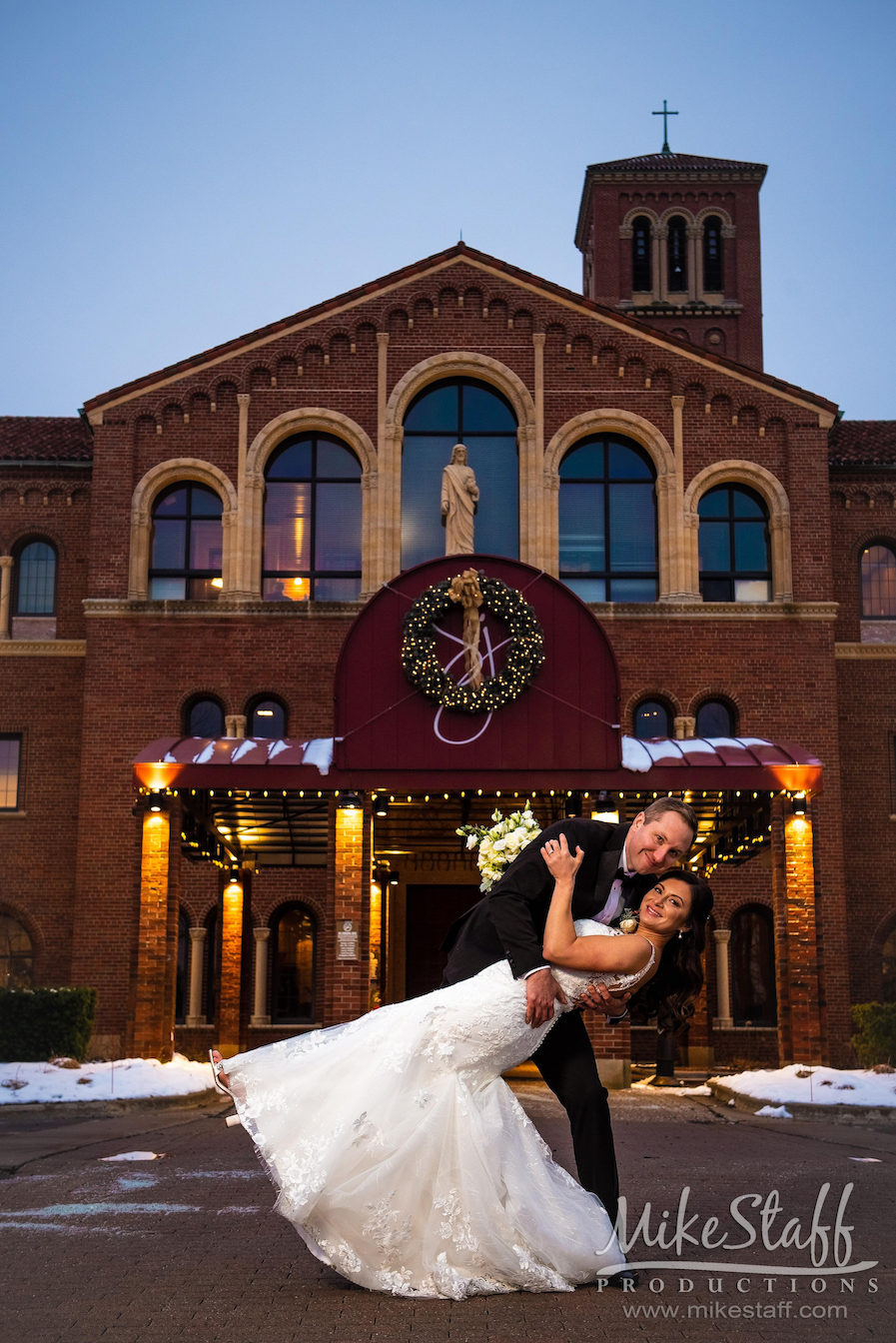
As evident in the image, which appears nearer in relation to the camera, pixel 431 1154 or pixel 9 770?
pixel 431 1154

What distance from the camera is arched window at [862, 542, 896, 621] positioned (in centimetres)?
2939

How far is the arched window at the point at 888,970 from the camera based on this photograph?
27.7 meters

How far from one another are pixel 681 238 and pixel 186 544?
2417 cm

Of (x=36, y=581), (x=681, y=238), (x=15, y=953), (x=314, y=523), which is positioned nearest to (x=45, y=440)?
(x=36, y=581)

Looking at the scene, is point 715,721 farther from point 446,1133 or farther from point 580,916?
point 446,1133

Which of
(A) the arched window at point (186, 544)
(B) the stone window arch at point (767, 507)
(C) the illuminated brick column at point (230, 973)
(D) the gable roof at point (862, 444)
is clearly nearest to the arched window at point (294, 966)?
(C) the illuminated brick column at point (230, 973)

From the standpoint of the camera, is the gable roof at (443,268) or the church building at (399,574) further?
the gable roof at (443,268)

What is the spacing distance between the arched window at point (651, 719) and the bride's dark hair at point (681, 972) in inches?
827

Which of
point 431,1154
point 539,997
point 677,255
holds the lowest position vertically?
point 431,1154

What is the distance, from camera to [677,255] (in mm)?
45344

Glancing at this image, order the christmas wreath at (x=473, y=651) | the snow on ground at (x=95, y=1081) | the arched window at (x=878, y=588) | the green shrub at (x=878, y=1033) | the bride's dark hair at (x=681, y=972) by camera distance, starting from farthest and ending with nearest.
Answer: the arched window at (x=878, y=588), the christmas wreath at (x=473, y=651), the green shrub at (x=878, y=1033), the snow on ground at (x=95, y=1081), the bride's dark hair at (x=681, y=972)

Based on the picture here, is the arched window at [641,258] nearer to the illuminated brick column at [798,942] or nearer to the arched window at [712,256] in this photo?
the arched window at [712,256]

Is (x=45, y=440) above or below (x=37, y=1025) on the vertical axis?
above

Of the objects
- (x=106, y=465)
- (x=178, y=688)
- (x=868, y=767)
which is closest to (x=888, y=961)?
(x=868, y=767)
